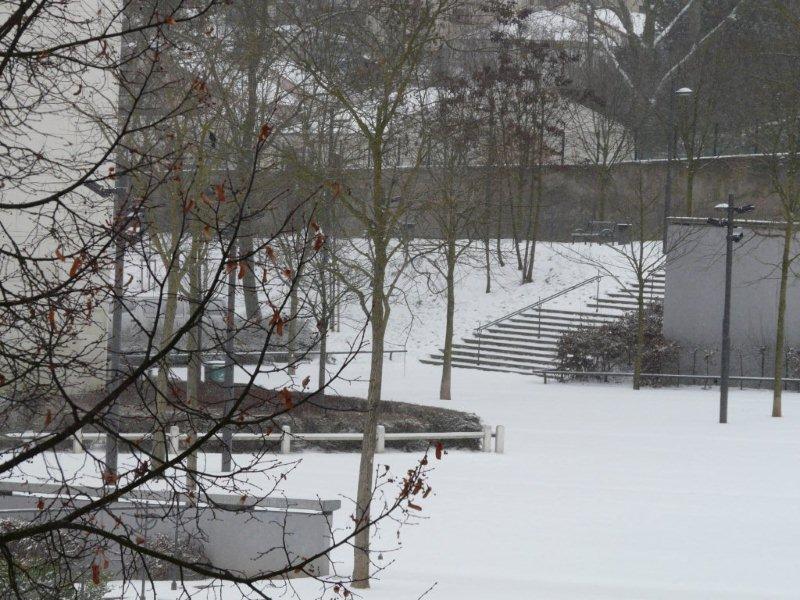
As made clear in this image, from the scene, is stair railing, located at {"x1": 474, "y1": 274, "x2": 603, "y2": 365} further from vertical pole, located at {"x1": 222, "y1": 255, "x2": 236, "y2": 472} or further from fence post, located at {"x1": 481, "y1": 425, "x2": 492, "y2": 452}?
vertical pole, located at {"x1": 222, "y1": 255, "x2": 236, "y2": 472}

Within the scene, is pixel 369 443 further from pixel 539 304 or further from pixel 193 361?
pixel 539 304

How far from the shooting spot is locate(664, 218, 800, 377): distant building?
32.5 metres

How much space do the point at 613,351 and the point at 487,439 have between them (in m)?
12.9

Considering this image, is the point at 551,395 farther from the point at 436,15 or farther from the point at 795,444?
the point at 436,15

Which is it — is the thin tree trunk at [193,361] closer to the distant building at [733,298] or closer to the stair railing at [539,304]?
the distant building at [733,298]

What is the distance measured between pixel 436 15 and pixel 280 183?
5.63m

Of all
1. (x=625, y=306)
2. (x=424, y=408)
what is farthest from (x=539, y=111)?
(x=424, y=408)

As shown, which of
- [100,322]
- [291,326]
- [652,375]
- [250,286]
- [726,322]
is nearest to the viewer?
[100,322]

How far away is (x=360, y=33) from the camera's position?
1386 cm

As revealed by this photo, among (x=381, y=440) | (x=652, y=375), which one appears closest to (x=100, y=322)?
(x=381, y=440)

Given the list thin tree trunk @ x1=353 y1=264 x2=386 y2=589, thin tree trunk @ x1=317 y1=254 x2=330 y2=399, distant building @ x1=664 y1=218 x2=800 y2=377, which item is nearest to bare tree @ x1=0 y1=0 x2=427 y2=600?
thin tree trunk @ x1=317 y1=254 x2=330 y2=399

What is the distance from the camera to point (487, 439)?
21.1m

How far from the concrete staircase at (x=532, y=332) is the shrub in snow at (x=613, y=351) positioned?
3.69 ft

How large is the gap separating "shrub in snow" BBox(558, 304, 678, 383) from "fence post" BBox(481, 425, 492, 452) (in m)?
12.2
